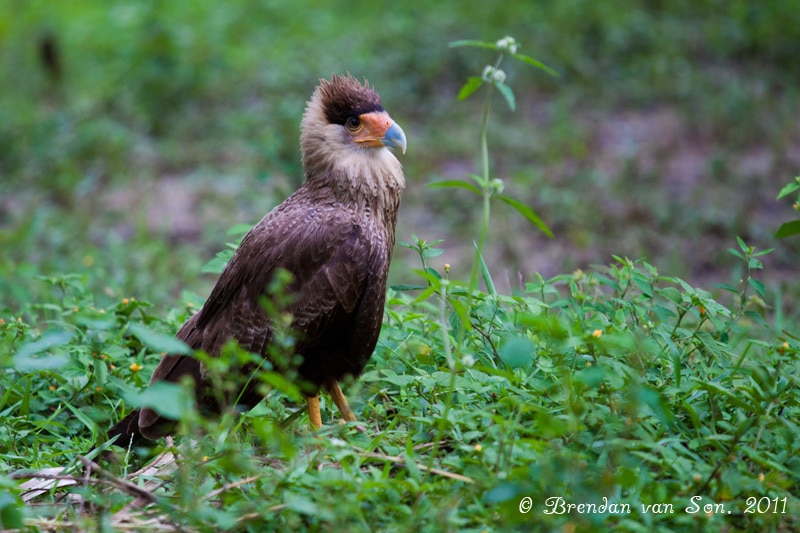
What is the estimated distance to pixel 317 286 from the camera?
10.2 feet

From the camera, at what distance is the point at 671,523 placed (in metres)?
2.37

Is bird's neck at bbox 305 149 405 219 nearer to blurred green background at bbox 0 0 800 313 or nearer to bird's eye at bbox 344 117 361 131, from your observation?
bird's eye at bbox 344 117 361 131

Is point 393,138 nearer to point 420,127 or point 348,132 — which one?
point 348,132

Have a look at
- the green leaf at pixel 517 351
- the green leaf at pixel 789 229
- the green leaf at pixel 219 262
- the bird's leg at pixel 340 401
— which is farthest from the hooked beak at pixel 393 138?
the green leaf at pixel 789 229

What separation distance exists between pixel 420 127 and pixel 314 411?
4.85 meters

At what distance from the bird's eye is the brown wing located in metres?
0.40

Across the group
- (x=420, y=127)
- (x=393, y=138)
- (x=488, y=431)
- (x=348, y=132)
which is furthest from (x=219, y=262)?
(x=420, y=127)

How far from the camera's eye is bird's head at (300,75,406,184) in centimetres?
342

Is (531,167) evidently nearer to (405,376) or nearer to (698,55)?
(698,55)

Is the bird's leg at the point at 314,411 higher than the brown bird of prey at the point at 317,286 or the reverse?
the reverse

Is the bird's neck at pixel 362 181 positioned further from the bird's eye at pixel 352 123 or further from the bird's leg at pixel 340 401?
the bird's leg at pixel 340 401

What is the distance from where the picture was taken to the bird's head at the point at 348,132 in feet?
11.2

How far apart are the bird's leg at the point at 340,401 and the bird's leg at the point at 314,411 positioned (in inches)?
3.2

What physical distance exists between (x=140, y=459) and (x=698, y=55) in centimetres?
723
